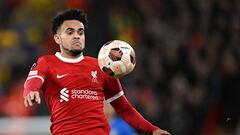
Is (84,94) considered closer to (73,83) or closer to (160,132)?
(73,83)

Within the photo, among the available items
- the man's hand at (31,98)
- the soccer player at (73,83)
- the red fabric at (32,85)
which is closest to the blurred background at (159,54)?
the soccer player at (73,83)

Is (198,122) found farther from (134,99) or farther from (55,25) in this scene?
(55,25)

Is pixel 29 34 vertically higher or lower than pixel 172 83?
higher

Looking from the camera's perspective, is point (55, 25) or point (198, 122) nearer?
point (55, 25)

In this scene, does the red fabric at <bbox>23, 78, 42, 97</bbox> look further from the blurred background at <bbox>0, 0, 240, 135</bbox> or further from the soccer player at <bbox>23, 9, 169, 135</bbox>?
the blurred background at <bbox>0, 0, 240, 135</bbox>

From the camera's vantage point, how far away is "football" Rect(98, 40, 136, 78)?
5855mm

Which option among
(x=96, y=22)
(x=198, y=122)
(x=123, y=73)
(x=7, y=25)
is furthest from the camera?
(x=7, y=25)

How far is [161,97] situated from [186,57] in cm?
79

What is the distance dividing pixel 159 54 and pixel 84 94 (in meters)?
6.23

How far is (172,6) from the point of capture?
12.6 metres

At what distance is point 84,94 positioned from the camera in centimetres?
588

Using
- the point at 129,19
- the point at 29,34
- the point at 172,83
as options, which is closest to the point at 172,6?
the point at 129,19

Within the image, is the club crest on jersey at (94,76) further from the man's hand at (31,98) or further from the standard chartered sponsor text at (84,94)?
the man's hand at (31,98)

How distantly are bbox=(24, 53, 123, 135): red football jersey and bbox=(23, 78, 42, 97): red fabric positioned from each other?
58mm
